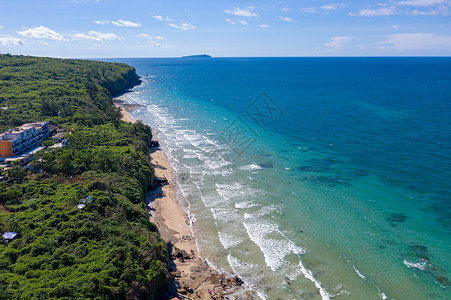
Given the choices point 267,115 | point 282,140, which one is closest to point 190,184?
point 282,140

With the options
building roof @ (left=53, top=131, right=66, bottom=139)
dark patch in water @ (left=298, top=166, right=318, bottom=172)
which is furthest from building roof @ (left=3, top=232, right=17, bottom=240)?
dark patch in water @ (left=298, top=166, right=318, bottom=172)

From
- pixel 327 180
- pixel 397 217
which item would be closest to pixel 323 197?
pixel 327 180

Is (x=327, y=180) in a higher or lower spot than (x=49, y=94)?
lower

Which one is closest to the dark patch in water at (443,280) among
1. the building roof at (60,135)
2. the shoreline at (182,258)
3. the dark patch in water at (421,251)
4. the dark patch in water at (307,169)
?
the dark patch in water at (421,251)

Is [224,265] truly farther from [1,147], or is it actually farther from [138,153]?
[1,147]

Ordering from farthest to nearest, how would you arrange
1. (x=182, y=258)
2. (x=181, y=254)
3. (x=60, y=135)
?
(x=60, y=135) → (x=181, y=254) → (x=182, y=258)

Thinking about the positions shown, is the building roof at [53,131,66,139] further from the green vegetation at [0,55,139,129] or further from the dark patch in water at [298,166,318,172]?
the dark patch in water at [298,166,318,172]

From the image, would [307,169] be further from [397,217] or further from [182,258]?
[182,258]

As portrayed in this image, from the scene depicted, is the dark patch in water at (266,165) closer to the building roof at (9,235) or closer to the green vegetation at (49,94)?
the green vegetation at (49,94)
